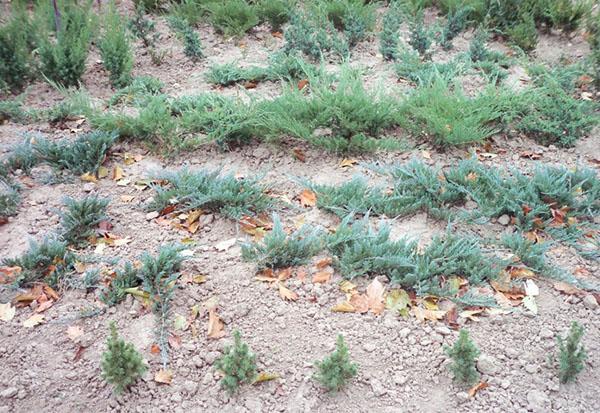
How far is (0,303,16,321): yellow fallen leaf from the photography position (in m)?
2.96

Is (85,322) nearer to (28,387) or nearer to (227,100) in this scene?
(28,387)

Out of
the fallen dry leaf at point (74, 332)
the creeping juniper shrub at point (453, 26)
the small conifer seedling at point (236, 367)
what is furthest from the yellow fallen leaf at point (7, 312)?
the creeping juniper shrub at point (453, 26)

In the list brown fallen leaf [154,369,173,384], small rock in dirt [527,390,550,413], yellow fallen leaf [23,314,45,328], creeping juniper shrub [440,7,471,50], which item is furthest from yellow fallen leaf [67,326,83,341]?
creeping juniper shrub [440,7,471,50]

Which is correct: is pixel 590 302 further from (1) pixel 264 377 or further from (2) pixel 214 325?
(2) pixel 214 325

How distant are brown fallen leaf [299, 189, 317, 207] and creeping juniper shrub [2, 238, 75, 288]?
1334 mm

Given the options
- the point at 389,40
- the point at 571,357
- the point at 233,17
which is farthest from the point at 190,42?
the point at 571,357

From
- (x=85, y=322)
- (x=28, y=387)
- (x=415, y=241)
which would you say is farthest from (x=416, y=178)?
(x=28, y=387)

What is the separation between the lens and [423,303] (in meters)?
2.98

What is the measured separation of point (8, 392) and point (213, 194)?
1439mm

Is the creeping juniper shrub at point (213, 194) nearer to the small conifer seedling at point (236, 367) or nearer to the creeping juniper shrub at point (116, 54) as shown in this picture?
the small conifer seedling at point (236, 367)

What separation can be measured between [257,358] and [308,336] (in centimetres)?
27

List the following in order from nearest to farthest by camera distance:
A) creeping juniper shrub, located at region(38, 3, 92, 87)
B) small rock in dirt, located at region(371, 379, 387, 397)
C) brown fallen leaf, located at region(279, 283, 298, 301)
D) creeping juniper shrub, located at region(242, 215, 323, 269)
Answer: small rock in dirt, located at region(371, 379, 387, 397)
brown fallen leaf, located at region(279, 283, 298, 301)
creeping juniper shrub, located at region(242, 215, 323, 269)
creeping juniper shrub, located at region(38, 3, 92, 87)

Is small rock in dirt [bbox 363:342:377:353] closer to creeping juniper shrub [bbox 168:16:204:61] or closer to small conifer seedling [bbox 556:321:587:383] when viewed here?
small conifer seedling [bbox 556:321:587:383]

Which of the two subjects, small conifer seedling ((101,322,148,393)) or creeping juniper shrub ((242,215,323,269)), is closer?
small conifer seedling ((101,322,148,393))
